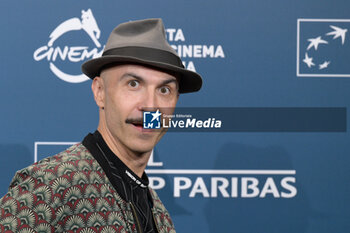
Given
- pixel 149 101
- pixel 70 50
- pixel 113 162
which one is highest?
pixel 70 50

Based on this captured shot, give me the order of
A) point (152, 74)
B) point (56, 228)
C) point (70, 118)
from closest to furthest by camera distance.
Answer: point (56, 228), point (152, 74), point (70, 118)

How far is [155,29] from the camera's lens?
1094mm

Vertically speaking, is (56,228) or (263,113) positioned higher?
(263,113)

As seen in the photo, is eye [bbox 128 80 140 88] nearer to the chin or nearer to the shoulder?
the chin

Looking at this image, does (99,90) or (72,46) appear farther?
(72,46)

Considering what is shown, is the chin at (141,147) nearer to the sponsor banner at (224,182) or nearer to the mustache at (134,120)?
the mustache at (134,120)

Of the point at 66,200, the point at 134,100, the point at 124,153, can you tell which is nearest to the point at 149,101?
the point at 134,100

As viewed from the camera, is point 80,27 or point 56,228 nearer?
point 56,228

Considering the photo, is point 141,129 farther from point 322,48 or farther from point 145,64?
point 322,48

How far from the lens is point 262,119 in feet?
6.68

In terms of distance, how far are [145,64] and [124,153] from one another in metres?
0.23

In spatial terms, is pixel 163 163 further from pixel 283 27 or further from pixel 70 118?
pixel 283 27

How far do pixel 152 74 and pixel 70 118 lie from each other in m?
1.07

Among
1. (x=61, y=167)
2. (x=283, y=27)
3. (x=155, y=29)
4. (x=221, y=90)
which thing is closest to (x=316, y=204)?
(x=221, y=90)
